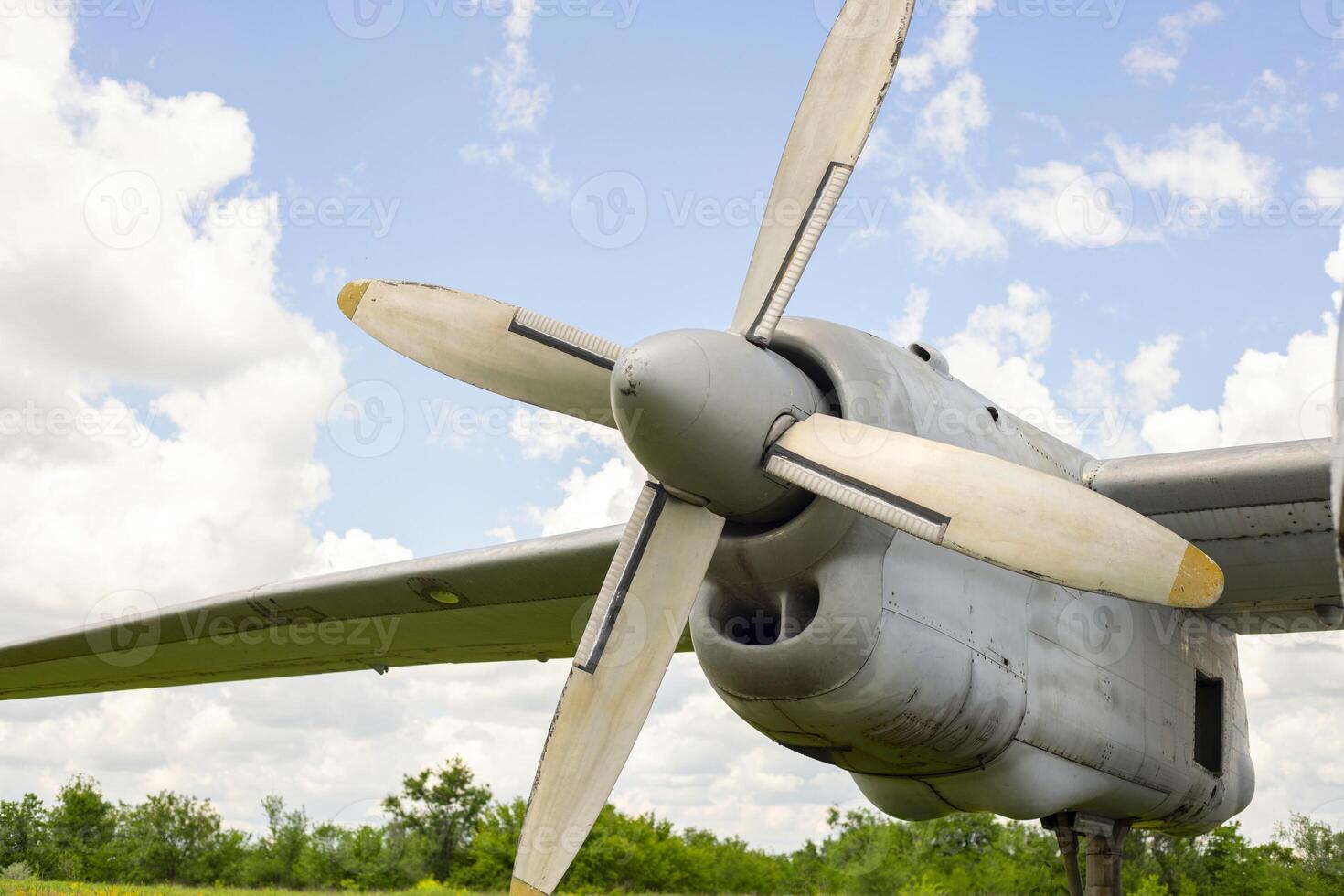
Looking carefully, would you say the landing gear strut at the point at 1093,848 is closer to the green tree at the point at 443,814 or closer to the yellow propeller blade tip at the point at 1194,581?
the yellow propeller blade tip at the point at 1194,581

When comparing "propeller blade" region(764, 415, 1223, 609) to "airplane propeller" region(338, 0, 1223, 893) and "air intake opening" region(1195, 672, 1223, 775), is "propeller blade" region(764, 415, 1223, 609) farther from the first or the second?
"air intake opening" region(1195, 672, 1223, 775)

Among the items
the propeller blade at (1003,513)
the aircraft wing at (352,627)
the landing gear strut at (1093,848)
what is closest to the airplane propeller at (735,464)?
the propeller blade at (1003,513)

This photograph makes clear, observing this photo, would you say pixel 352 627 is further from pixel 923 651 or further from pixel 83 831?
pixel 83 831

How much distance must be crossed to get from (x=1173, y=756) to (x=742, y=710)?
11.6 ft

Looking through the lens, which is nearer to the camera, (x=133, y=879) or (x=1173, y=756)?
(x=1173, y=756)

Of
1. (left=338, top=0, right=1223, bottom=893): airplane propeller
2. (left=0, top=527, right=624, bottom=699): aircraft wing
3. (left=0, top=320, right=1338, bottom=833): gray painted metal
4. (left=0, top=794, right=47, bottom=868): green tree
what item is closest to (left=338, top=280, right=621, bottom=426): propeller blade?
(left=338, top=0, right=1223, bottom=893): airplane propeller

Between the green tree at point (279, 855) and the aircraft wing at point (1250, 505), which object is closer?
the aircraft wing at point (1250, 505)

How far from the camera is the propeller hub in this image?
4648mm

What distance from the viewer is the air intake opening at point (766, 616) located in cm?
542

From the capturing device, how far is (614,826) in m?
32.9

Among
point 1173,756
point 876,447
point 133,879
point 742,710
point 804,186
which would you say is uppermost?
point 804,186

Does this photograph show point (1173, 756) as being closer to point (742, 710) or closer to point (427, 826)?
point (742, 710)

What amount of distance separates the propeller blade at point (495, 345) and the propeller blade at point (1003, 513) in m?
1.24

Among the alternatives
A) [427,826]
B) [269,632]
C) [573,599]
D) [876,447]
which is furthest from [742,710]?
[427,826]
